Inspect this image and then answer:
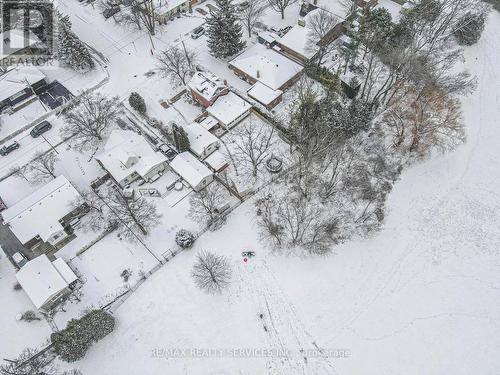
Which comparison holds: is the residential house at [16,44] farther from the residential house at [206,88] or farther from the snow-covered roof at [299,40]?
the snow-covered roof at [299,40]

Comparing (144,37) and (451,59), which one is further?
(144,37)

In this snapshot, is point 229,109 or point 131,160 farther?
point 229,109

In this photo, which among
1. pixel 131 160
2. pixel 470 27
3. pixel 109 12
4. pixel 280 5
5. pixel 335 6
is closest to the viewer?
pixel 131 160

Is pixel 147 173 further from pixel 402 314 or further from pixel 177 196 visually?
pixel 402 314

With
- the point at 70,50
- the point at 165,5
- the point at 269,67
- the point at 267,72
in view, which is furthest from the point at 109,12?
the point at 267,72

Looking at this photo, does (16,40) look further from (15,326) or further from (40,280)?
(15,326)

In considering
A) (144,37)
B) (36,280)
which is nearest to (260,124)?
(144,37)

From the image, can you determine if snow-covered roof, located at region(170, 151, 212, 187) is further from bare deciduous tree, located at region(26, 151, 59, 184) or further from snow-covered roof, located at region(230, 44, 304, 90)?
snow-covered roof, located at region(230, 44, 304, 90)

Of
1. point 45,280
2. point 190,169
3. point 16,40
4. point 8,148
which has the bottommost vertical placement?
point 45,280

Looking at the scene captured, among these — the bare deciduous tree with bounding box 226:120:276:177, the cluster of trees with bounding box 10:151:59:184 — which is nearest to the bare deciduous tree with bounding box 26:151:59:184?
the cluster of trees with bounding box 10:151:59:184
